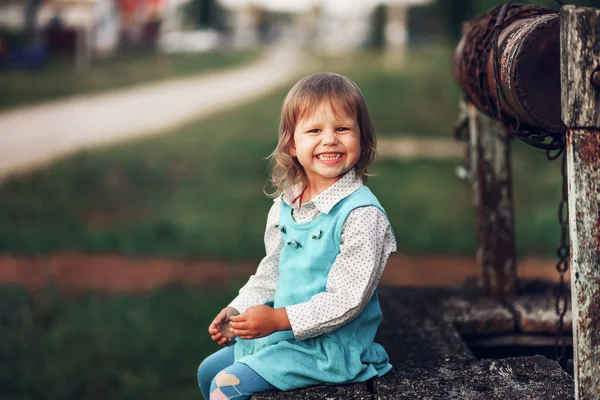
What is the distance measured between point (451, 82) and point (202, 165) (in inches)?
350

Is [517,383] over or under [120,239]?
over

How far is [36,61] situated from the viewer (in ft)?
50.1

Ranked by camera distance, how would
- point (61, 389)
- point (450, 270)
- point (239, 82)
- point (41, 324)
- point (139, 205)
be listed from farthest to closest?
point (239, 82), point (139, 205), point (450, 270), point (41, 324), point (61, 389)

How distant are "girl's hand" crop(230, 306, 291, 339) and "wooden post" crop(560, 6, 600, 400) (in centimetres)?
Result: 80

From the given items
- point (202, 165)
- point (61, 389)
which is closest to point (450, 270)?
point (61, 389)

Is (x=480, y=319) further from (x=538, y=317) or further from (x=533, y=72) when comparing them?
(x=533, y=72)

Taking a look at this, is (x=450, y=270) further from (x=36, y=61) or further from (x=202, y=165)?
(x=36, y=61)

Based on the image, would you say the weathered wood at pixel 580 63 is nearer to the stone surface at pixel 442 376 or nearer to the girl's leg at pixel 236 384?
the stone surface at pixel 442 376

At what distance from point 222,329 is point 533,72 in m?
1.20

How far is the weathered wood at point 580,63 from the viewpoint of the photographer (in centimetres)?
177

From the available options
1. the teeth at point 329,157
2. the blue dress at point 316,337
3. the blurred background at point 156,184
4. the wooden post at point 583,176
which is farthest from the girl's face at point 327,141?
the blurred background at point 156,184

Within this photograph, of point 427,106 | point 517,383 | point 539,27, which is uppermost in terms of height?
point 539,27

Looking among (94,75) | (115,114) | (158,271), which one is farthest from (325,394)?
(94,75)

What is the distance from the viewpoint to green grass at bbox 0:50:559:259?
23.8ft
